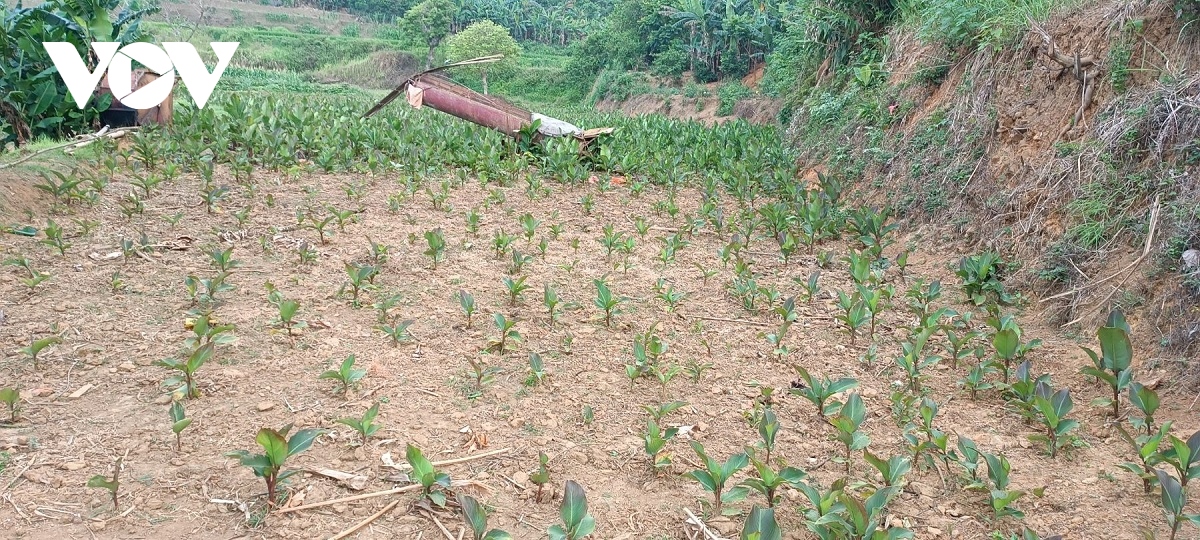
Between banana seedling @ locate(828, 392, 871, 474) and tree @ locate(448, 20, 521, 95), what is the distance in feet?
117

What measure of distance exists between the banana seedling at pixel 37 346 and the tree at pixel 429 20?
1631 inches

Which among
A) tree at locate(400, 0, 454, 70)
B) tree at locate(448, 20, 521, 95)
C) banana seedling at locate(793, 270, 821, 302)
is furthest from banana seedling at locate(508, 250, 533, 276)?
tree at locate(400, 0, 454, 70)

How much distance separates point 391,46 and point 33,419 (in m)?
46.4

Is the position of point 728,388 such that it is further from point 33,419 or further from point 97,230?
point 97,230

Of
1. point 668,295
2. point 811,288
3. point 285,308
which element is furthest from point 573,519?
point 811,288

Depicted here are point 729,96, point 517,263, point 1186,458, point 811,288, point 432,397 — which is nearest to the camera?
point 1186,458

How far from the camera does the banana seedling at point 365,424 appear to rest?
2.63 metres

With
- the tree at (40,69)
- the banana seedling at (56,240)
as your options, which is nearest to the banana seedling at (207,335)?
the banana seedling at (56,240)

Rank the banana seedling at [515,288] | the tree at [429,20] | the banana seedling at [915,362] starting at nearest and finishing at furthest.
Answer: the banana seedling at [915,362], the banana seedling at [515,288], the tree at [429,20]

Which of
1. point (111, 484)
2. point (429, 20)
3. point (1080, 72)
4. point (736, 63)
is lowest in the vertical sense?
point (736, 63)

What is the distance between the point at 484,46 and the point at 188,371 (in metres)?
36.7

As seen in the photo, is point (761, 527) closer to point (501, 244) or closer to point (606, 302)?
point (606, 302)

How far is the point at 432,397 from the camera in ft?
10.3

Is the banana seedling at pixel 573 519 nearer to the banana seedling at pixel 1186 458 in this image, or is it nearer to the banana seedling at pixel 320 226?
the banana seedling at pixel 1186 458
